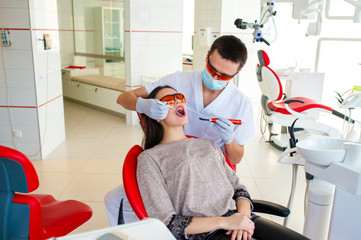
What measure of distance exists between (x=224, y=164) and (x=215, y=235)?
1.28 ft

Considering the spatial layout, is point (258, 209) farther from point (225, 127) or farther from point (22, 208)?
point (22, 208)

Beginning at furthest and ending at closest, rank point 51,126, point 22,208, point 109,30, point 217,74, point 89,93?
point 109,30, point 89,93, point 51,126, point 217,74, point 22,208

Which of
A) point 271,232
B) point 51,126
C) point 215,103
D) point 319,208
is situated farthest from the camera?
point 51,126

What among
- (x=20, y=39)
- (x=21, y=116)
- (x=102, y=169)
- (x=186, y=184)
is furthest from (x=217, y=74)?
(x=21, y=116)

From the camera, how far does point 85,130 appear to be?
4.38m

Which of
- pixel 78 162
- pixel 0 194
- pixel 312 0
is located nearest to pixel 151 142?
pixel 0 194

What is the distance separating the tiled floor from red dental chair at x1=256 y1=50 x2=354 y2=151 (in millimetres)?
461

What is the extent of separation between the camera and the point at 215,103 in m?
1.83

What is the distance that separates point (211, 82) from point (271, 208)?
718 mm

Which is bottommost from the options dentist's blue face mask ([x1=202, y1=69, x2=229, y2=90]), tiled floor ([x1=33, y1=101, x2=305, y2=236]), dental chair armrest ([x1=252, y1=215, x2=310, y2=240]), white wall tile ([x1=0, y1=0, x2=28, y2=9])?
tiled floor ([x1=33, y1=101, x2=305, y2=236])

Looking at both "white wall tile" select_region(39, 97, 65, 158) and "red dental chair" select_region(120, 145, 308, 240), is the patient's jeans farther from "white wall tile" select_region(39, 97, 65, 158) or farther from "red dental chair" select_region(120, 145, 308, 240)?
"white wall tile" select_region(39, 97, 65, 158)

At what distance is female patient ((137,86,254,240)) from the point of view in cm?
131

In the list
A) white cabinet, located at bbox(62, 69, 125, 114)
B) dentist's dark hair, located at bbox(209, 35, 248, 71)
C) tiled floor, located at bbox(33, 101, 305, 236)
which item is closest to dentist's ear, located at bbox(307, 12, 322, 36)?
tiled floor, located at bbox(33, 101, 305, 236)

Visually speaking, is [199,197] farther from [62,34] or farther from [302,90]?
[62,34]
